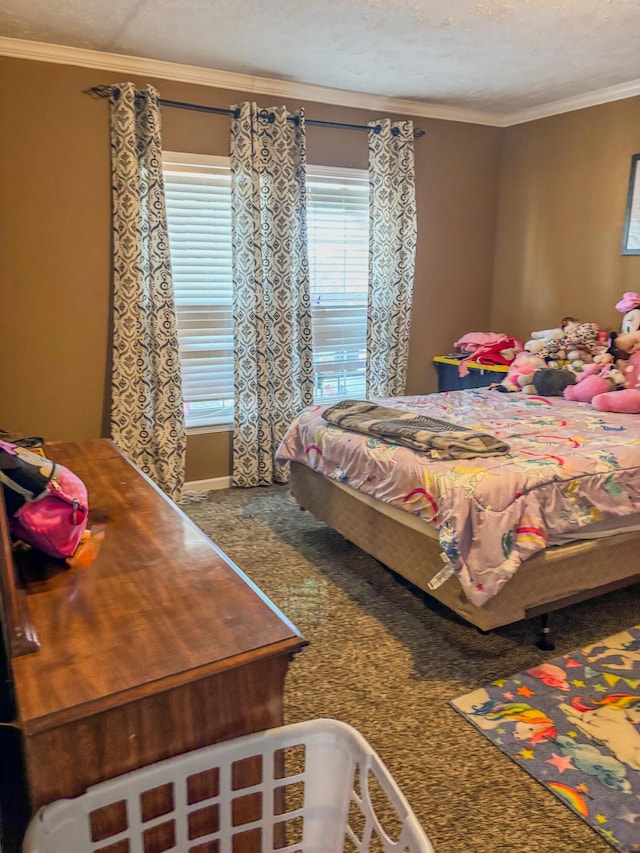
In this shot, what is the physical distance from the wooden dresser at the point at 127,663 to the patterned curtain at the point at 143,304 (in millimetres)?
2273

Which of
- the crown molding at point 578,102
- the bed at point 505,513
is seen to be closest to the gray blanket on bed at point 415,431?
the bed at point 505,513

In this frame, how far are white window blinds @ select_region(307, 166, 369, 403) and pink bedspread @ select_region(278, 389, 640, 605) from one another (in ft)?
4.65

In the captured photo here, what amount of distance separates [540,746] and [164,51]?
360cm

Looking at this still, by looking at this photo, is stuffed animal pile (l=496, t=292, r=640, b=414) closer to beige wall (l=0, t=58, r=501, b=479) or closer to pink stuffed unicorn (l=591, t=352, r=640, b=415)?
pink stuffed unicorn (l=591, t=352, r=640, b=415)

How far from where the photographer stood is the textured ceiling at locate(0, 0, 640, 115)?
8.81ft

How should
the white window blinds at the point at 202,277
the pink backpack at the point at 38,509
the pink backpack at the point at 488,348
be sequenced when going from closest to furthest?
the pink backpack at the point at 38,509
the white window blinds at the point at 202,277
the pink backpack at the point at 488,348

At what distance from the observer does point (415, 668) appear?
227 centimetres

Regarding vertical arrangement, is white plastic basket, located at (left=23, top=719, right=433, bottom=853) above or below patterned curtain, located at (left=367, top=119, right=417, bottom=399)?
below

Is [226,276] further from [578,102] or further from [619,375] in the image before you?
[578,102]

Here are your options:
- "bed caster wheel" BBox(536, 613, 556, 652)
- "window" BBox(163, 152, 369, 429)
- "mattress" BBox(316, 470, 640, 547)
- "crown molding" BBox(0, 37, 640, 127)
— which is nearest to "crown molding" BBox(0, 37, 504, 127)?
"crown molding" BBox(0, 37, 640, 127)

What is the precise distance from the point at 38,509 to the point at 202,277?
8.99 feet

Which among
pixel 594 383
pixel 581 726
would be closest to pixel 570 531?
pixel 581 726

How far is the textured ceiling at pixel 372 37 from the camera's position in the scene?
106 inches

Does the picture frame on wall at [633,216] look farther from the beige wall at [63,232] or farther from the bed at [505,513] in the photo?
the beige wall at [63,232]
